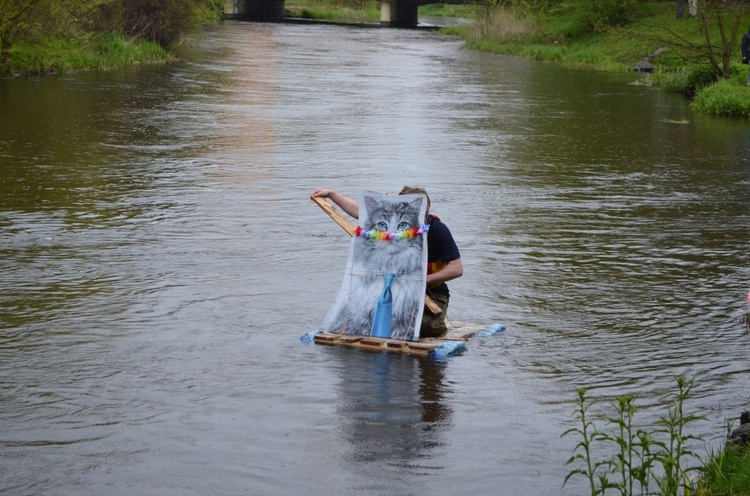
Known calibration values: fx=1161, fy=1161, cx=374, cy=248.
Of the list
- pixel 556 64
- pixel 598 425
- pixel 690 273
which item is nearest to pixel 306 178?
pixel 690 273

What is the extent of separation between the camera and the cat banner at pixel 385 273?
9094 millimetres

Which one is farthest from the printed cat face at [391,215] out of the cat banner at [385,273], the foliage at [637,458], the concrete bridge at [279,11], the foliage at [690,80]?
the concrete bridge at [279,11]

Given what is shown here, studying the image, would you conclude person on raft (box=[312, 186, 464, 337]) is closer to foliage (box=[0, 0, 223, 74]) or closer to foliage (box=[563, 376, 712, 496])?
foliage (box=[563, 376, 712, 496])

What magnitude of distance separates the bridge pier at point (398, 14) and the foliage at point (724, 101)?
68.3 m

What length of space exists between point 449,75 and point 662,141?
62.7 feet

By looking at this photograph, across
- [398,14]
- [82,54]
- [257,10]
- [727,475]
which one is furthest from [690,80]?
[257,10]

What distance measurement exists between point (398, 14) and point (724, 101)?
72.5 m

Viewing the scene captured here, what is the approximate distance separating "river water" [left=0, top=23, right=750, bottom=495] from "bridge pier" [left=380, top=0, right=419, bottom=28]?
74.2 meters

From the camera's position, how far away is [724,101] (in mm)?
29359

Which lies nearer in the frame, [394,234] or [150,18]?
[394,234]

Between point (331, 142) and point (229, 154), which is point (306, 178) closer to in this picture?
point (229, 154)

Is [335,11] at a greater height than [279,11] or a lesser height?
greater

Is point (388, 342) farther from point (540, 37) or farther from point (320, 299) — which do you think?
point (540, 37)

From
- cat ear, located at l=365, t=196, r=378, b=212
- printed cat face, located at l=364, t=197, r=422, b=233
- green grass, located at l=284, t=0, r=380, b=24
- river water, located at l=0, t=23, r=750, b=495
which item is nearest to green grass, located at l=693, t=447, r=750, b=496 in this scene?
river water, located at l=0, t=23, r=750, b=495
